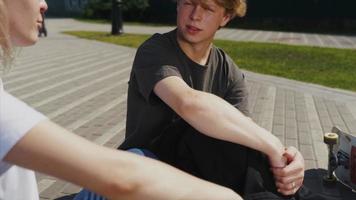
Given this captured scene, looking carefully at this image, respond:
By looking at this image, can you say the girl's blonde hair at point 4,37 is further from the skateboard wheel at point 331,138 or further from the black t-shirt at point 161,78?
the skateboard wheel at point 331,138

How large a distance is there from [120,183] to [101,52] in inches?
506

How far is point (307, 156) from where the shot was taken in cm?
451

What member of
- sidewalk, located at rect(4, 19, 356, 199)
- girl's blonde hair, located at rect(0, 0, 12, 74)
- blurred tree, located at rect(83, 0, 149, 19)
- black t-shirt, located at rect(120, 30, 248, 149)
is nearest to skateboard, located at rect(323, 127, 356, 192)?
sidewalk, located at rect(4, 19, 356, 199)

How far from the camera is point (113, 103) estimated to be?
6953mm

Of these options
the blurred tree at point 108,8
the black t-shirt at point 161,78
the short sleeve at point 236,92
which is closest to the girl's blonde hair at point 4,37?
the black t-shirt at point 161,78

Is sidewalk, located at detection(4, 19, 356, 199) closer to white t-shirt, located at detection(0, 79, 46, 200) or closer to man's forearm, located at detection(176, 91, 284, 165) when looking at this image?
man's forearm, located at detection(176, 91, 284, 165)

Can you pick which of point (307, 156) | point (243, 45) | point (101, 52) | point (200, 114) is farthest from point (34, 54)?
point (200, 114)

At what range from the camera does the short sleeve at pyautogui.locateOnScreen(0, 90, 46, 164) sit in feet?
2.92

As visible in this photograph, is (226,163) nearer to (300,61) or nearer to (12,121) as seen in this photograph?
(12,121)

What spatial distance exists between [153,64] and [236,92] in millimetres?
578

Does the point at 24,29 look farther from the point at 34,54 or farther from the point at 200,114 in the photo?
the point at 34,54

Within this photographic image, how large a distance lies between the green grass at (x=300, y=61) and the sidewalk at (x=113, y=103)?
0.56 metres

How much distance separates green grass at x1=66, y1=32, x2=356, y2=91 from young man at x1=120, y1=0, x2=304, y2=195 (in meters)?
5.68

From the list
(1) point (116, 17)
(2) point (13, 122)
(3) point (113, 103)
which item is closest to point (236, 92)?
(2) point (13, 122)
